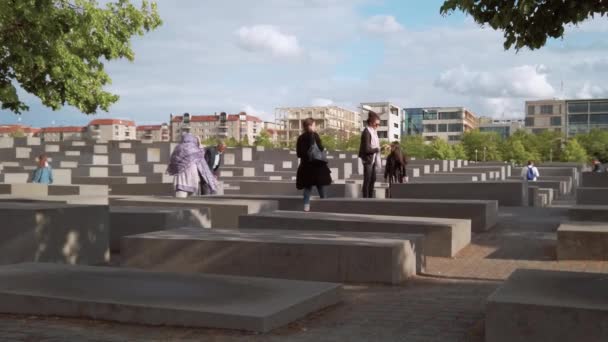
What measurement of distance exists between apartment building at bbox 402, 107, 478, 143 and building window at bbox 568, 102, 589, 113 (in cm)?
3057

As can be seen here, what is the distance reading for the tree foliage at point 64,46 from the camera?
51.9ft

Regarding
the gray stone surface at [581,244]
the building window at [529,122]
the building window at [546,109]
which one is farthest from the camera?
the building window at [529,122]

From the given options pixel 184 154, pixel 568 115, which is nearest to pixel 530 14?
pixel 184 154

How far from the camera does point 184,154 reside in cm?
1421

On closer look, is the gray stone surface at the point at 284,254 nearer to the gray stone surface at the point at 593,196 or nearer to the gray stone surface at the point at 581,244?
the gray stone surface at the point at 581,244

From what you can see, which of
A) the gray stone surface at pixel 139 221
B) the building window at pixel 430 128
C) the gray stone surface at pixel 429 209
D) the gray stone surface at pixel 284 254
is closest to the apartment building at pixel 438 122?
the building window at pixel 430 128

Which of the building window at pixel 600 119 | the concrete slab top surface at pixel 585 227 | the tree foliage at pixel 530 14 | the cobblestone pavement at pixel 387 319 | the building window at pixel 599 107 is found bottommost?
the cobblestone pavement at pixel 387 319

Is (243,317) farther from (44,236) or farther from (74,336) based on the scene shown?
(44,236)

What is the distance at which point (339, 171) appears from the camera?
28.2 metres

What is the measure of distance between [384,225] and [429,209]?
8.19ft

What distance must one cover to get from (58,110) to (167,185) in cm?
331

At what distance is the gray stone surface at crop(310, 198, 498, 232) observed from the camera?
1149cm

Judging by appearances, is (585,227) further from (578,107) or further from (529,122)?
(529,122)

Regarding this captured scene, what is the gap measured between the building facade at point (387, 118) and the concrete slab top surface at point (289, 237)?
15678 cm
